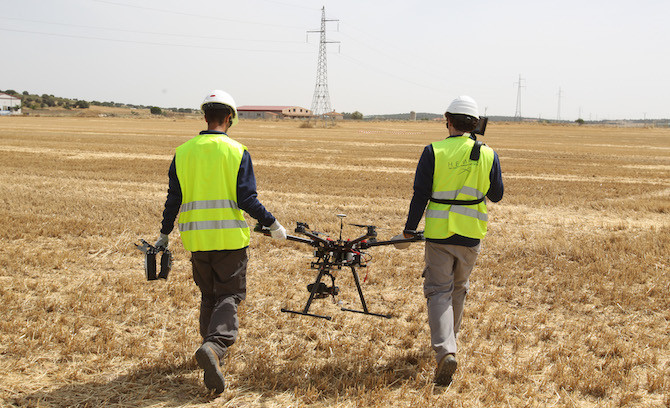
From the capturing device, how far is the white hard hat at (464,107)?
13.6 ft

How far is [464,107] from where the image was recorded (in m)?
4.15

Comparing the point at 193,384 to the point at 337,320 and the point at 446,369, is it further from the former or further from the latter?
the point at 446,369

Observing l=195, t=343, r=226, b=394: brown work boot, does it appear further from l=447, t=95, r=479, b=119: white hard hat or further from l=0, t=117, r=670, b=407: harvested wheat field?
l=447, t=95, r=479, b=119: white hard hat

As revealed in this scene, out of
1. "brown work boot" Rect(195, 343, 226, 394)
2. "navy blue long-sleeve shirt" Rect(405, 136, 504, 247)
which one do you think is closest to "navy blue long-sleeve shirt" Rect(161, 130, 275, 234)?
"brown work boot" Rect(195, 343, 226, 394)

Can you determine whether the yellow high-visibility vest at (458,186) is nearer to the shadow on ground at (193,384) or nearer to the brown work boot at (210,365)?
the shadow on ground at (193,384)

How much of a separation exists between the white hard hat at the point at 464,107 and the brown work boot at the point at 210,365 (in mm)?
2742

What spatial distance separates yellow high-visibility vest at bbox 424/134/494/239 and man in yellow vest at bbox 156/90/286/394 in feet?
4.44

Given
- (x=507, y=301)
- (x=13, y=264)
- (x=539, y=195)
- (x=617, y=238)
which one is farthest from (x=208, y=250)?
(x=539, y=195)

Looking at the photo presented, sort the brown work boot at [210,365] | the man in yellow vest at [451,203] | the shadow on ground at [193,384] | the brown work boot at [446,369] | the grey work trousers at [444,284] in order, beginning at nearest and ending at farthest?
the brown work boot at [210,365], the shadow on ground at [193,384], the brown work boot at [446,369], the grey work trousers at [444,284], the man in yellow vest at [451,203]

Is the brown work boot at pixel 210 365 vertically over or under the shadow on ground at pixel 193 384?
over

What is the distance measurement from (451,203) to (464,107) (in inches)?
32.4

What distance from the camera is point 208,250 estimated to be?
386cm

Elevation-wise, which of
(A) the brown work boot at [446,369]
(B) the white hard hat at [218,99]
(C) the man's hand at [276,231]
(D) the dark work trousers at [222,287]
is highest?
(B) the white hard hat at [218,99]

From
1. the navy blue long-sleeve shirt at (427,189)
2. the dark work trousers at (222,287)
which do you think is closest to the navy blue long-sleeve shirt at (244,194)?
the dark work trousers at (222,287)
